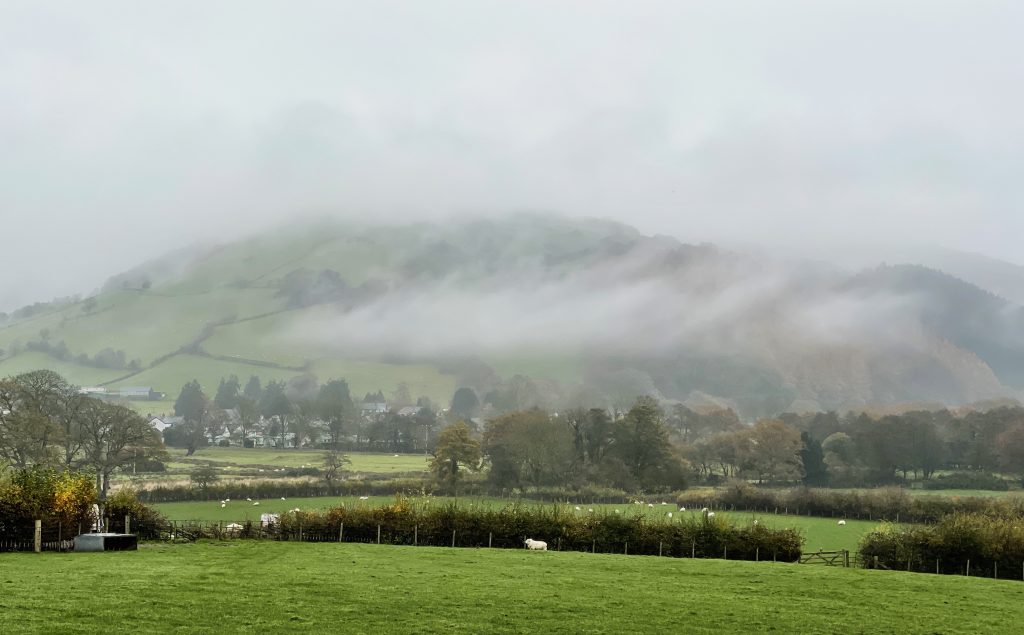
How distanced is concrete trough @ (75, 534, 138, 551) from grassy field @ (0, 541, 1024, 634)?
1617 millimetres

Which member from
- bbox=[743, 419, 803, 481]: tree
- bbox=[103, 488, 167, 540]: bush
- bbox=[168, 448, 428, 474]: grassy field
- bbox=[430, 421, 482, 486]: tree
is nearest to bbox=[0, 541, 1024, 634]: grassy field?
bbox=[103, 488, 167, 540]: bush

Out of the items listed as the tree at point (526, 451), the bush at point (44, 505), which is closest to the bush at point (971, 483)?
the tree at point (526, 451)

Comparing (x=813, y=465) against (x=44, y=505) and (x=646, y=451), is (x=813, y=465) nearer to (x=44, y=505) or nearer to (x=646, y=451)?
(x=646, y=451)

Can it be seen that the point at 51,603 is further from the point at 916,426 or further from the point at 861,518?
the point at 916,426

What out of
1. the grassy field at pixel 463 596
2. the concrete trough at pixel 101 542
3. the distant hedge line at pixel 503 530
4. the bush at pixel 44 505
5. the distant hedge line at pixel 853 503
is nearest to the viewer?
the grassy field at pixel 463 596

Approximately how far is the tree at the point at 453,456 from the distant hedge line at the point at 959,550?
66050mm

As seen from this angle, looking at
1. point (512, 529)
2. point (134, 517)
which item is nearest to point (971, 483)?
point (512, 529)

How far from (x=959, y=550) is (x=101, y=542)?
4993 centimetres

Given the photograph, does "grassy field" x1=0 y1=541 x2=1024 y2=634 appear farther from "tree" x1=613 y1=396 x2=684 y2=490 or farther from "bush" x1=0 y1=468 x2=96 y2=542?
"tree" x1=613 y1=396 x2=684 y2=490

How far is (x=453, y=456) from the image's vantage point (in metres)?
115

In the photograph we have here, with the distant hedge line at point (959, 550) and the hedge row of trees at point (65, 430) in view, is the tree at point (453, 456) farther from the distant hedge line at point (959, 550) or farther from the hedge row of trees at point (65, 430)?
the distant hedge line at point (959, 550)

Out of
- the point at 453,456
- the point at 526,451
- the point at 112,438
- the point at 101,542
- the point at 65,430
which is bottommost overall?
the point at 453,456

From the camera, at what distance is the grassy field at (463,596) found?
26.1m

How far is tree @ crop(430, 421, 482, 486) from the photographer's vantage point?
377 ft
